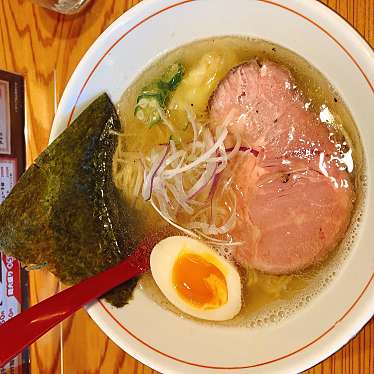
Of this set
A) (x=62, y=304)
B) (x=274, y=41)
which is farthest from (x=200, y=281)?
(x=274, y=41)

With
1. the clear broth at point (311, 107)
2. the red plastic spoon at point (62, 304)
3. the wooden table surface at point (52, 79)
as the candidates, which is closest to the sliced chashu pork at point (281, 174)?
the clear broth at point (311, 107)

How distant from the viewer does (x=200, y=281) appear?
1293 millimetres

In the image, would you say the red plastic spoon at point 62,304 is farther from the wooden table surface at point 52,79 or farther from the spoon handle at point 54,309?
the wooden table surface at point 52,79

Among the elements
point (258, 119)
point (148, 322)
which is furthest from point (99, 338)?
point (258, 119)

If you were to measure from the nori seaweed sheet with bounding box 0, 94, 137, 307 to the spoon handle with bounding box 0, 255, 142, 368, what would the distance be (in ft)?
0.13

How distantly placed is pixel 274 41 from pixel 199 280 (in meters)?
0.64

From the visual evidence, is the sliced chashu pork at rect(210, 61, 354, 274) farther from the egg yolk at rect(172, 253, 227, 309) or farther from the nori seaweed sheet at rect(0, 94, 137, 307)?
the nori seaweed sheet at rect(0, 94, 137, 307)

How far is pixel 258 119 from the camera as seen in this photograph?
1.31 m

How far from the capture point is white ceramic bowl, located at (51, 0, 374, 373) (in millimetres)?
1141

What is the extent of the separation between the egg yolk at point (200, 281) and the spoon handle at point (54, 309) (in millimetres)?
127

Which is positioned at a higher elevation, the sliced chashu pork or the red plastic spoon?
the sliced chashu pork

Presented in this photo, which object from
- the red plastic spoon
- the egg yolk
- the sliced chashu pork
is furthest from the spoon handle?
the sliced chashu pork

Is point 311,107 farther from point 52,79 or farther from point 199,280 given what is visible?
point 52,79

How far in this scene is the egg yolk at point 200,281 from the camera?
129 cm
